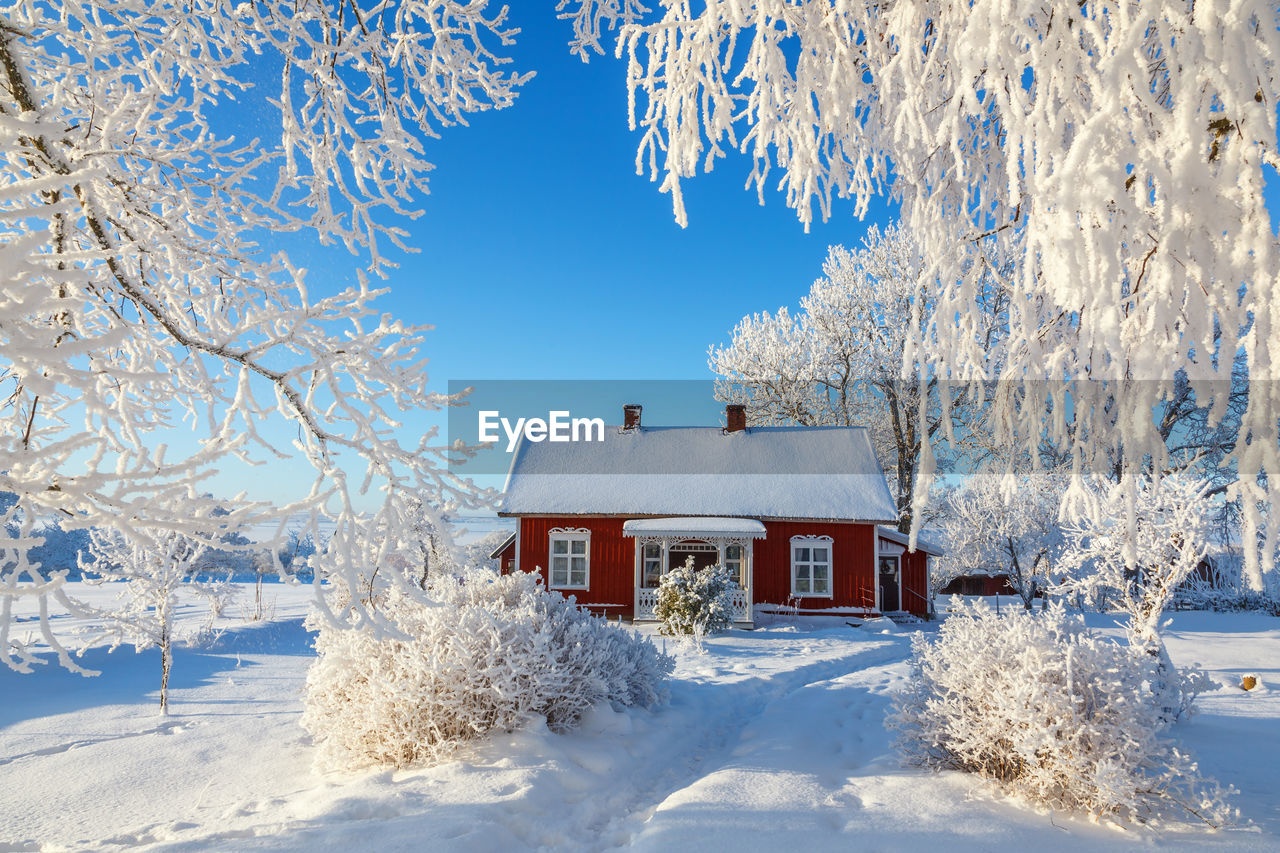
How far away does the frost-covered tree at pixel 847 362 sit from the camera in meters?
21.9

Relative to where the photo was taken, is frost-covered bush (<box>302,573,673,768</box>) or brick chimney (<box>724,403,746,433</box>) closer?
frost-covered bush (<box>302,573,673,768</box>)

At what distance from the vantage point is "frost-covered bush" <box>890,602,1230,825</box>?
4.18 metres

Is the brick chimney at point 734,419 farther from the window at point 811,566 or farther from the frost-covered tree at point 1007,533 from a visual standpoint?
the frost-covered tree at point 1007,533

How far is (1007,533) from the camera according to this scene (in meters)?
19.3

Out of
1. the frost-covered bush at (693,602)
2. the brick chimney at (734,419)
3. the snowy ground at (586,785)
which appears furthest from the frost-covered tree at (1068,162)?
the brick chimney at (734,419)

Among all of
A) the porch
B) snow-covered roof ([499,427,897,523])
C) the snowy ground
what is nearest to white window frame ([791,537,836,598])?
snow-covered roof ([499,427,897,523])

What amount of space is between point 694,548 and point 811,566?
316 cm

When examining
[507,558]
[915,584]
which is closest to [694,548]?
[507,558]

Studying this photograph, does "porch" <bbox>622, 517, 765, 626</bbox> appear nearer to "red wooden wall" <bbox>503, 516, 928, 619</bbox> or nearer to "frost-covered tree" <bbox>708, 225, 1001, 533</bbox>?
"red wooden wall" <bbox>503, 516, 928, 619</bbox>

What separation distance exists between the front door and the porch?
17.0 ft

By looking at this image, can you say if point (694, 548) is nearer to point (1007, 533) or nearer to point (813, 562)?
point (813, 562)

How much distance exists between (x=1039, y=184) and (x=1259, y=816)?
196 inches

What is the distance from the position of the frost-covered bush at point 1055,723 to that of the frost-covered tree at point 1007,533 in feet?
51.5

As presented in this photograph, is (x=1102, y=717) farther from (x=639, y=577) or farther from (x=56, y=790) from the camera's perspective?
(x=639, y=577)
